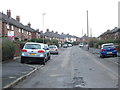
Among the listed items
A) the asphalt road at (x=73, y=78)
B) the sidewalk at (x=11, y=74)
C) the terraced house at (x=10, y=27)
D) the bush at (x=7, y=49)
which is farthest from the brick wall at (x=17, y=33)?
the sidewalk at (x=11, y=74)

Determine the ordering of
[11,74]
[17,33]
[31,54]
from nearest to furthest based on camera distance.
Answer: [11,74] < [31,54] < [17,33]

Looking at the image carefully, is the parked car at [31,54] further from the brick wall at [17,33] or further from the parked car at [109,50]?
the brick wall at [17,33]

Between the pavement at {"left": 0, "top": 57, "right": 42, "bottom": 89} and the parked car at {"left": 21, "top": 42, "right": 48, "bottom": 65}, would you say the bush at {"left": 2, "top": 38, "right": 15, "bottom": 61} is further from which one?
the pavement at {"left": 0, "top": 57, "right": 42, "bottom": 89}

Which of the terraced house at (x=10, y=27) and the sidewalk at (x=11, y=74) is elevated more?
the terraced house at (x=10, y=27)

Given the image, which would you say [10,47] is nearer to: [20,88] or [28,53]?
[28,53]

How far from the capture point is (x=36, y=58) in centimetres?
1831

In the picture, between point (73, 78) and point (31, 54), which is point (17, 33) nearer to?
point (31, 54)

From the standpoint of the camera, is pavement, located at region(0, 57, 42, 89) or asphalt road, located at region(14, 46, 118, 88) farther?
asphalt road, located at region(14, 46, 118, 88)

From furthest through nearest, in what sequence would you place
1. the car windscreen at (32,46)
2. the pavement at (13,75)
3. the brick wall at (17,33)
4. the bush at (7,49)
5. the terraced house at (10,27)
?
the brick wall at (17,33) < the terraced house at (10,27) < the car windscreen at (32,46) < the bush at (7,49) < the pavement at (13,75)

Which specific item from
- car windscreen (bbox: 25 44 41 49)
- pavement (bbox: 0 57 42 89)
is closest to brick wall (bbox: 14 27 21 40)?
car windscreen (bbox: 25 44 41 49)

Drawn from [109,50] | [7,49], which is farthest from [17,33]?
[7,49]

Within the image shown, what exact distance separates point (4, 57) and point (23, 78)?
7.44 m

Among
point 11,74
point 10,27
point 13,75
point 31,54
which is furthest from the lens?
point 10,27

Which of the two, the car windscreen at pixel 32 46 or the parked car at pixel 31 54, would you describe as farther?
the car windscreen at pixel 32 46
